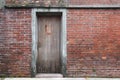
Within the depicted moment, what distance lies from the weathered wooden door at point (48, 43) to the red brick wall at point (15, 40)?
461 mm

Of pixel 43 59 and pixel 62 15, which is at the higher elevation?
pixel 62 15

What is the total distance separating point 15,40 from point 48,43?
1076 mm

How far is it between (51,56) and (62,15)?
1388 millimetres

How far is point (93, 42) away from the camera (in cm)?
888

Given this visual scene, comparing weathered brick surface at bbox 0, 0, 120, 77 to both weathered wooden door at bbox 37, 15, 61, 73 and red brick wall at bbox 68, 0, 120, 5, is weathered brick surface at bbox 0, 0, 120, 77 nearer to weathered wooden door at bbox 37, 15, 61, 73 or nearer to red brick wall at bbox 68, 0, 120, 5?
red brick wall at bbox 68, 0, 120, 5

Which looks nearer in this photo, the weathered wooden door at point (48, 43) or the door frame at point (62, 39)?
the door frame at point (62, 39)

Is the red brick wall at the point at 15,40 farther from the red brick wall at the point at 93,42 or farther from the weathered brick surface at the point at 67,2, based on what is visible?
the red brick wall at the point at 93,42

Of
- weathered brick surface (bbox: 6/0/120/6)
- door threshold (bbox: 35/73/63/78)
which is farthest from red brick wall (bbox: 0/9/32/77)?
door threshold (bbox: 35/73/63/78)

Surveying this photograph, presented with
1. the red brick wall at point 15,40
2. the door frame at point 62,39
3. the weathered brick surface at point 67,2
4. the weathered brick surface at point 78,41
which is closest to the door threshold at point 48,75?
the door frame at point 62,39

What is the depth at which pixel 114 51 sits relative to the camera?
892 cm

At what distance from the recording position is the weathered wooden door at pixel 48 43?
9164 millimetres

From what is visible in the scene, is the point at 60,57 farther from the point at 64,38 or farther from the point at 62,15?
the point at 62,15

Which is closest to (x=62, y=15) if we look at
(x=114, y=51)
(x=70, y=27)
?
(x=70, y=27)

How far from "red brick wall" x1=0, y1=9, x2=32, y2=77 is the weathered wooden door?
46cm
